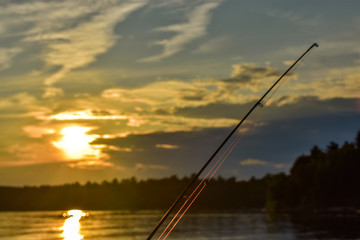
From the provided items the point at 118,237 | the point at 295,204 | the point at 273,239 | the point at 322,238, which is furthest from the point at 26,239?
the point at 295,204

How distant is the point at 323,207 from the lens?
150m

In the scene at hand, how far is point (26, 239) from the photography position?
3531 inches

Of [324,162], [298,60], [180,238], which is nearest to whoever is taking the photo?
[298,60]

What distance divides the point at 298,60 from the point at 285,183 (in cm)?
16226

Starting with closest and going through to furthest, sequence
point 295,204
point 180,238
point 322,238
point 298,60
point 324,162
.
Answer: point 298,60
point 322,238
point 180,238
point 324,162
point 295,204

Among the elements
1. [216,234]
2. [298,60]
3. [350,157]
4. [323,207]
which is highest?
[350,157]

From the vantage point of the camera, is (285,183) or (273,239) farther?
(285,183)

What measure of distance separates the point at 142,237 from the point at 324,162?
8815cm

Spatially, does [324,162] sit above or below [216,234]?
above

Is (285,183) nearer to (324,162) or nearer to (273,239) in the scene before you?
(324,162)

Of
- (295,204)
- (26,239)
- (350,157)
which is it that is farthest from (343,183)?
(26,239)

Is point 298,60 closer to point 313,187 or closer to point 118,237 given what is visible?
point 118,237

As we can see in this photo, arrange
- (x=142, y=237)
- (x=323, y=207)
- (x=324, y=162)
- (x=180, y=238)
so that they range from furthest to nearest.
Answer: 1. (x=324, y=162)
2. (x=323, y=207)
3. (x=142, y=237)
4. (x=180, y=238)

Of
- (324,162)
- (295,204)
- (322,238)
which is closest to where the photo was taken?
(322,238)
